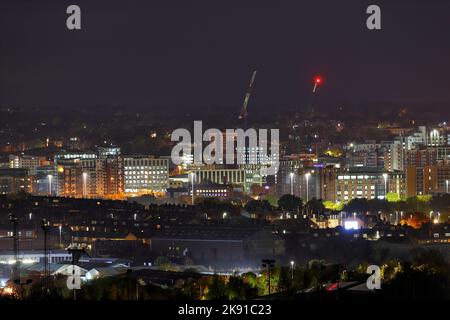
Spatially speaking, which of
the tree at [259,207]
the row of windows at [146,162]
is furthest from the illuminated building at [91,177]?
the tree at [259,207]

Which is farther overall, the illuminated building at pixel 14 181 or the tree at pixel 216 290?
the illuminated building at pixel 14 181

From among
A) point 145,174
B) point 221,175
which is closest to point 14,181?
point 145,174

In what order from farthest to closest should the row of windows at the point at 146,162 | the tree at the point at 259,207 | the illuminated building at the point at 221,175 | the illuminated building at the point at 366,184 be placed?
the row of windows at the point at 146,162 → the illuminated building at the point at 221,175 → the illuminated building at the point at 366,184 → the tree at the point at 259,207

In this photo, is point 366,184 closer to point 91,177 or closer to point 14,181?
point 91,177

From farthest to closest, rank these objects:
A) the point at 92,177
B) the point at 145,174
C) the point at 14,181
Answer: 1. the point at 145,174
2. the point at 14,181
3. the point at 92,177

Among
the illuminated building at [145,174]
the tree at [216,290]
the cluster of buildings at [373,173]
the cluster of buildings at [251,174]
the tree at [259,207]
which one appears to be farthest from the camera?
the illuminated building at [145,174]

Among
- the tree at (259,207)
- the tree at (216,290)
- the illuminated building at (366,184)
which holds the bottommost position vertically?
the tree at (216,290)

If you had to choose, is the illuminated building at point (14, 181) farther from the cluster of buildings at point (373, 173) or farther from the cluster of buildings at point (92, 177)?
the cluster of buildings at point (373, 173)

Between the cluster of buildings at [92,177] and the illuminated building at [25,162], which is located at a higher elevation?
the illuminated building at [25,162]

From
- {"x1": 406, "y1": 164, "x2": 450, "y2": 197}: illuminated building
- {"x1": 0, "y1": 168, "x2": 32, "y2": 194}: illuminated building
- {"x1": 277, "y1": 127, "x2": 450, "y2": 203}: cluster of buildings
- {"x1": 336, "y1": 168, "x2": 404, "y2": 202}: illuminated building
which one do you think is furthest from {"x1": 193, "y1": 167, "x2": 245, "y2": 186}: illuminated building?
{"x1": 336, "y1": 168, "x2": 404, "y2": 202}: illuminated building

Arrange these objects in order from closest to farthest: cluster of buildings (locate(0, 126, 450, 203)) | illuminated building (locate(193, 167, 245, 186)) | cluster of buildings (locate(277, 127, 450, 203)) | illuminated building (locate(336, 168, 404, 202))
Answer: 1. illuminated building (locate(336, 168, 404, 202))
2. cluster of buildings (locate(277, 127, 450, 203))
3. cluster of buildings (locate(0, 126, 450, 203))
4. illuminated building (locate(193, 167, 245, 186))

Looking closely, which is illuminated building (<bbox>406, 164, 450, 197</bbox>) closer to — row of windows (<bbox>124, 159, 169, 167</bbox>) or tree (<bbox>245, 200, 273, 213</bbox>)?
tree (<bbox>245, 200, 273, 213</bbox>)

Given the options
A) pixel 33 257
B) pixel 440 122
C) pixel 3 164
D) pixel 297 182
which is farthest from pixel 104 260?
pixel 440 122


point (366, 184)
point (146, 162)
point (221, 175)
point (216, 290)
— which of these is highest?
point (146, 162)
